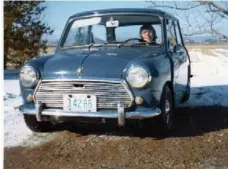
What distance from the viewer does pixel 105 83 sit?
3492 mm

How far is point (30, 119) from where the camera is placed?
4086 mm

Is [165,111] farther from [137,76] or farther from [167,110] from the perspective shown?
[137,76]

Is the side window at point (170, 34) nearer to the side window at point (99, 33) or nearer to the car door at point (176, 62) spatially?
the car door at point (176, 62)

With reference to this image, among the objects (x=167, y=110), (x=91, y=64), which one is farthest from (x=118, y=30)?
(x=167, y=110)

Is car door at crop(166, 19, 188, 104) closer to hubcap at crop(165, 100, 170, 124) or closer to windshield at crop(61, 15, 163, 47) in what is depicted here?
windshield at crop(61, 15, 163, 47)

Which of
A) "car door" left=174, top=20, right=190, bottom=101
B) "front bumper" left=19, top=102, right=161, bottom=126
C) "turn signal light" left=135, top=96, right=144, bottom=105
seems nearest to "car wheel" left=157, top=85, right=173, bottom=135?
"front bumper" left=19, top=102, right=161, bottom=126

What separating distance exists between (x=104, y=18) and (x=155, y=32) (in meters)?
0.62

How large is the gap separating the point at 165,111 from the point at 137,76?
60 centimetres

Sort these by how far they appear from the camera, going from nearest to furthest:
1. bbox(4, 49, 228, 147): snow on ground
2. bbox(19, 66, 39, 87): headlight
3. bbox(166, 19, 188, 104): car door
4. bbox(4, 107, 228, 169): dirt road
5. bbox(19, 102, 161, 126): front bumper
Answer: bbox(4, 107, 228, 169): dirt road → bbox(19, 102, 161, 126): front bumper → bbox(19, 66, 39, 87): headlight → bbox(4, 49, 228, 147): snow on ground → bbox(166, 19, 188, 104): car door

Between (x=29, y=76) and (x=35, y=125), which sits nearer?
(x=29, y=76)

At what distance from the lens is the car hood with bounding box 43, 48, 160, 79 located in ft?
11.5

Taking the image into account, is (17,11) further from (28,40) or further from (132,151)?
(132,151)

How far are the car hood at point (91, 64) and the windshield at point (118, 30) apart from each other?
0.54 m

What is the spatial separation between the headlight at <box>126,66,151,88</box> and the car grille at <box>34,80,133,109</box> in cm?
8
